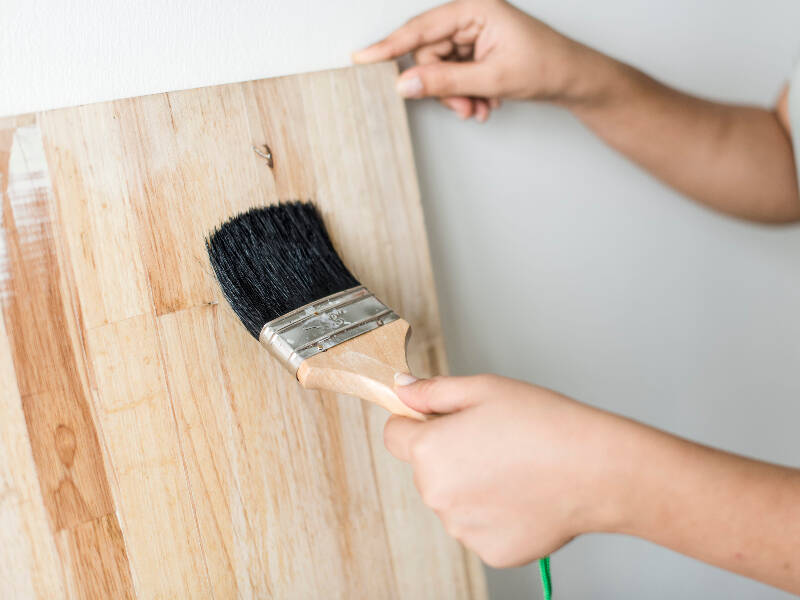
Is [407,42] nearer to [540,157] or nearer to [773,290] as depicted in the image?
[540,157]

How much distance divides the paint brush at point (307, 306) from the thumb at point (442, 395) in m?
0.02

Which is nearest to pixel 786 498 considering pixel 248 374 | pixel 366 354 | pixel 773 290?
pixel 366 354

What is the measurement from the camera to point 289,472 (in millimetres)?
642

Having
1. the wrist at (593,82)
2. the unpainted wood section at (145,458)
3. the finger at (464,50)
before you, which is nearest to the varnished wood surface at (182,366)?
the unpainted wood section at (145,458)

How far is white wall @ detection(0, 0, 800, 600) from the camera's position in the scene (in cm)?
63

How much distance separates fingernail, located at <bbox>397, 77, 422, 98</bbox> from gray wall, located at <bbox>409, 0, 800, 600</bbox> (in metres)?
0.05

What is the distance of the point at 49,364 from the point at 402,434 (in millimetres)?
295

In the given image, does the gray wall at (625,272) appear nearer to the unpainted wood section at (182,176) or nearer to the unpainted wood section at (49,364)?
the unpainted wood section at (182,176)

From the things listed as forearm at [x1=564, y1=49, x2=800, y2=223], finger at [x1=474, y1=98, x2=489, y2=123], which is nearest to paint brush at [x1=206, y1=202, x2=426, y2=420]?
finger at [x1=474, y1=98, x2=489, y2=123]

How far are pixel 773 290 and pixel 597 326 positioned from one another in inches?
14.0

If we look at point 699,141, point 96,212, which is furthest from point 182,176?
point 699,141

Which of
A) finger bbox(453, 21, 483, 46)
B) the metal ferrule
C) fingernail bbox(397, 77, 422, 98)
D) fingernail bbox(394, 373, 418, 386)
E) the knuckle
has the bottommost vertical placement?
the knuckle

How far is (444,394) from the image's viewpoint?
51 cm

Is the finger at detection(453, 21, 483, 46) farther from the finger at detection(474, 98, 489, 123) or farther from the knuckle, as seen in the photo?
the knuckle
